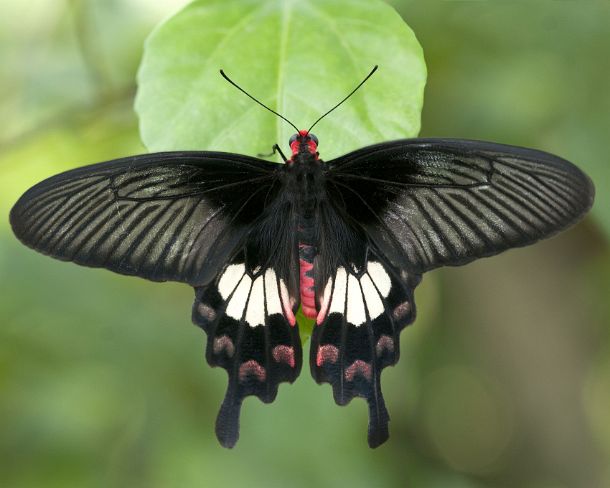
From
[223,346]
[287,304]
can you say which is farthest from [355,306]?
[223,346]

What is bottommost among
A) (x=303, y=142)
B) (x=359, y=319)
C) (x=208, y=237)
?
(x=359, y=319)

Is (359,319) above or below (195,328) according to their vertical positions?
above

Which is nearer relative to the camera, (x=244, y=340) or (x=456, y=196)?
(x=456, y=196)

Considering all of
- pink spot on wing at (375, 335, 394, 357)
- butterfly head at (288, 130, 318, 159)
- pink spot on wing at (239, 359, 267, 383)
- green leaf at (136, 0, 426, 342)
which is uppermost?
green leaf at (136, 0, 426, 342)

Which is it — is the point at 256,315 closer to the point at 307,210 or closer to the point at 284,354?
the point at 284,354

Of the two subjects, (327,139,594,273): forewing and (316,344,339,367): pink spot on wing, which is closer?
(327,139,594,273): forewing

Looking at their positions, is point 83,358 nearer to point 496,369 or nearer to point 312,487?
point 312,487

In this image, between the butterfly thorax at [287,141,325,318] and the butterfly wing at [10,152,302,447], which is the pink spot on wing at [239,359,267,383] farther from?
the butterfly thorax at [287,141,325,318]

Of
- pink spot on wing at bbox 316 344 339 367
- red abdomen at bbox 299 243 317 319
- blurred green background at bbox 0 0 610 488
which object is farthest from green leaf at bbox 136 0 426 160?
blurred green background at bbox 0 0 610 488
